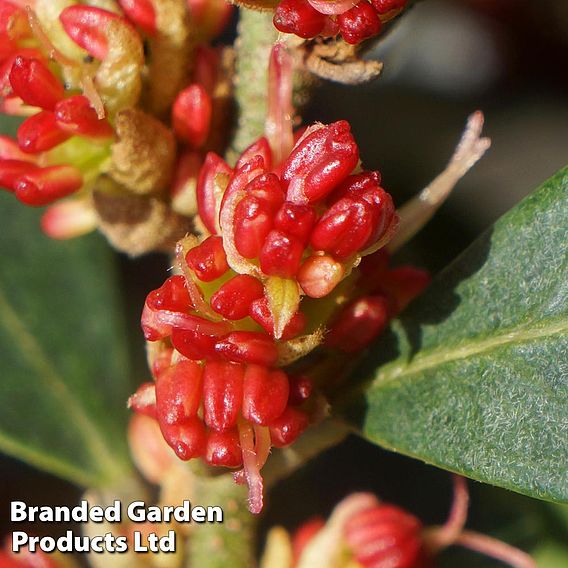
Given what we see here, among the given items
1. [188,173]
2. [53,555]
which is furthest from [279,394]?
[53,555]

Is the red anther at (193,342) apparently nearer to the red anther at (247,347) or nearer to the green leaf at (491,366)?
the red anther at (247,347)

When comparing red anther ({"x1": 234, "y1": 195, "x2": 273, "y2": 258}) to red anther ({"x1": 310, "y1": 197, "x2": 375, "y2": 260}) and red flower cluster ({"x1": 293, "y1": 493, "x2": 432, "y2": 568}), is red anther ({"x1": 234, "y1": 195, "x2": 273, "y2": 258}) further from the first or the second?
red flower cluster ({"x1": 293, "y1": 493, "x2": 432, "y2": 568})

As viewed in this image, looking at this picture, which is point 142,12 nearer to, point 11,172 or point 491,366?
point 11,172

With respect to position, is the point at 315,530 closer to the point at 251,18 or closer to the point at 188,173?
the point at 188,173

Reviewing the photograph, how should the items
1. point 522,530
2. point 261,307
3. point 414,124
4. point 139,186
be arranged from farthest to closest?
point 414,124 < point 522,530 < point 139,186 < point 261,307

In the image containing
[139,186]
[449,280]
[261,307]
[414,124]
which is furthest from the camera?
[414,124]

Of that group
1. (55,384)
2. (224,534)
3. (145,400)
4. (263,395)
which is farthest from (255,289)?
(55,384)

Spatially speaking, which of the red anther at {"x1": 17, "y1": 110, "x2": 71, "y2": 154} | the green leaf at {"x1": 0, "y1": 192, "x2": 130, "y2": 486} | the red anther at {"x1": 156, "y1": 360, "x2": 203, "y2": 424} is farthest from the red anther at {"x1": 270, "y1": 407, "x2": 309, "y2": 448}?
the green leaf at {"x1": 0, "y1": 192, "x2": 130, "y2": 486}
